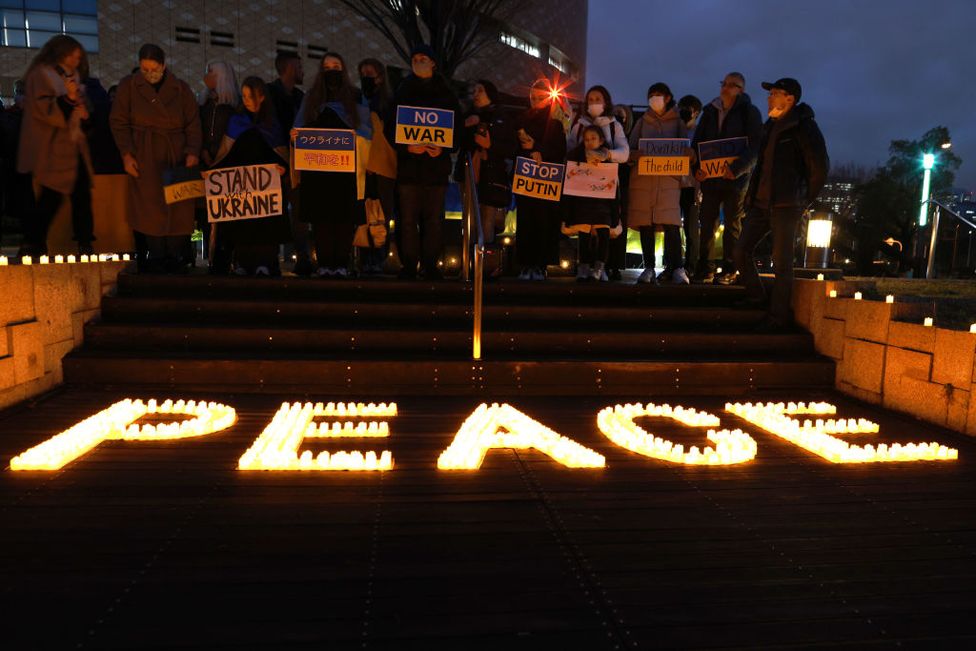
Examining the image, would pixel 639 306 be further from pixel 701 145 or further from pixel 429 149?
pixel 429 149

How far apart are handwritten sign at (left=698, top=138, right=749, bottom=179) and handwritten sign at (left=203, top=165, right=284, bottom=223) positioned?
4.28 meters

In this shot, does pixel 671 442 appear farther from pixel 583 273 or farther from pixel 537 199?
pixel 537 199

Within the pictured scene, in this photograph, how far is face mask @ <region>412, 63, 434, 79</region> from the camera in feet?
21.6

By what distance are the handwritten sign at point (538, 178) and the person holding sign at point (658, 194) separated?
3.20 feet

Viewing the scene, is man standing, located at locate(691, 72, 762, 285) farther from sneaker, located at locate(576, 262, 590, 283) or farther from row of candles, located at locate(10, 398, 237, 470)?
row of candles, located at locate(10, 398, 237, 470)

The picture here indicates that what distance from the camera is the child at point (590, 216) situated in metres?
7.19

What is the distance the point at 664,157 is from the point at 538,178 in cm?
138

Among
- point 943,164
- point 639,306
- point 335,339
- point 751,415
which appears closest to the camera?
point 751,415

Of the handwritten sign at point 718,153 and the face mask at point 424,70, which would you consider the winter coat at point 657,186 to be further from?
the face mask at point 424,70

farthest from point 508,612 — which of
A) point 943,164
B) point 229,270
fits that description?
point 943,164

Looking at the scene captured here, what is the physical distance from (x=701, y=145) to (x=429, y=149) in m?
2.80

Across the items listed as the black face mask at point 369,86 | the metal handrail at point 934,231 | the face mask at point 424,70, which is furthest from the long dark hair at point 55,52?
the metal handrail at point 934,231

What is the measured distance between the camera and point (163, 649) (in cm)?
194

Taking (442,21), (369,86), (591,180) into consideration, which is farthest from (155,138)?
(442,21)
